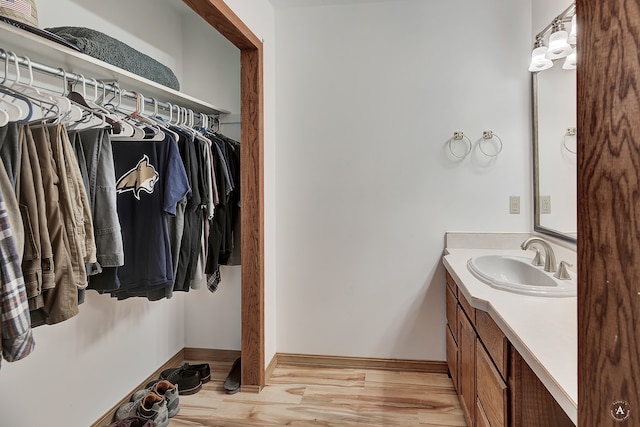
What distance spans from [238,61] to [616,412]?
2.85 metres

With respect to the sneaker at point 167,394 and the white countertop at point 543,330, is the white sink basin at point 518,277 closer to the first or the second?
the white countertop at point 543,330

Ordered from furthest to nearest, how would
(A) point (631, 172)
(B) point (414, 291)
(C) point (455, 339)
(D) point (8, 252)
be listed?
(B) point (414, 291)
(C) point (455, 339)
(D) point (8, 252)
(A) point (631, 172)

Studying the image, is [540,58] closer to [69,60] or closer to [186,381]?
[69,60]

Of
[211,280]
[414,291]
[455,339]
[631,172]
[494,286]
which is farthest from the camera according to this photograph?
[414,291]

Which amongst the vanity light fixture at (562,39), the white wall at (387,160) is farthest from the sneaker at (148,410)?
the vanity light fixture at (562,39)

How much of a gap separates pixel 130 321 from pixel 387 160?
6.22 feet

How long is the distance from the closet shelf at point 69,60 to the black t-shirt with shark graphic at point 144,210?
299 mm

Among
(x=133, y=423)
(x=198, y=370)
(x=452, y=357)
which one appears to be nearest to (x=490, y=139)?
(x=452, y=357)

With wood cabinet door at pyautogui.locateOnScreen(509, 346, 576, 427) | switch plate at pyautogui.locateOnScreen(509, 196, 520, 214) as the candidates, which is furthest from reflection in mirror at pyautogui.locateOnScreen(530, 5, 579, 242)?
wood cabinet door at pyautogui.locateOnScreen(509, 346, 576, 427)

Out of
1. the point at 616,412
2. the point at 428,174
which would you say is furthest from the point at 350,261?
the point at 616,412

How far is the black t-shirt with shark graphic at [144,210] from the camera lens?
1.85 m

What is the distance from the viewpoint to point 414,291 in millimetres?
2760

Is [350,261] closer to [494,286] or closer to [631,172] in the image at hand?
[494,286]

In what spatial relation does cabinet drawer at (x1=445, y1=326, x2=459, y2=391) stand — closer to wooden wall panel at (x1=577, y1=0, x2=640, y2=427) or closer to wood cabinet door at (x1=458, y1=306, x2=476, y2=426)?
wood cabinet door at (x1=458, y1=306, x2=476, y2=426)
